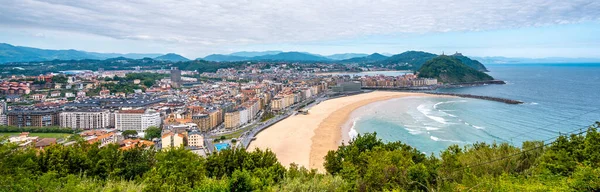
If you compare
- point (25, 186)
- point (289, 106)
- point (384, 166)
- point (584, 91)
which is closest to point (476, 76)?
point (584, 91)

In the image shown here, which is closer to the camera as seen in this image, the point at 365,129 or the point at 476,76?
the point at 365,129

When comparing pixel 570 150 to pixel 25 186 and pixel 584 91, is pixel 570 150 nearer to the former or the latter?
pixel 25 186

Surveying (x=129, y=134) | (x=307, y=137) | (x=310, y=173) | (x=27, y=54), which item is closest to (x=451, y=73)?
(x=307, y=137)

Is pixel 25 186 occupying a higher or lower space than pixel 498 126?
higher

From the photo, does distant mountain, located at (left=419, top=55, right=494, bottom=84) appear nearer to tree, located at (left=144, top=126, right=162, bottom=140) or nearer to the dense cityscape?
the dense cityscape

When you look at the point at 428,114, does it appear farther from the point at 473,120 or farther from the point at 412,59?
the point at 412,59

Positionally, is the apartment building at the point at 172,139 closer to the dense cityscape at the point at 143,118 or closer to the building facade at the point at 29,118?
the dense cityscape at the point at 143,118

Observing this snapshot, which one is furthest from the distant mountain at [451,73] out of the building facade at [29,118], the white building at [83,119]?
the building facade at [29,118]

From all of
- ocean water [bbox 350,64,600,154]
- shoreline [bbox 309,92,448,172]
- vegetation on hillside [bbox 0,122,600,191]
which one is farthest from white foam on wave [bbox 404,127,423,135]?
vegetation on hillside [bbox 0,122,600,191]
